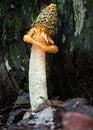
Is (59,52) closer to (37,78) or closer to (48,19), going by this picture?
(37,78)

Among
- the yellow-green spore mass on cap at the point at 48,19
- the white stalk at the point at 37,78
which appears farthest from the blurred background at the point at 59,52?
the white stalk at the point at 37,78

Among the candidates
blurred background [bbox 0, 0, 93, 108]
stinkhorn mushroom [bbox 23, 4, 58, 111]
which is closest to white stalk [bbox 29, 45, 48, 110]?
stinkhorn mushroom [bbox 23, 4, 58, 111]

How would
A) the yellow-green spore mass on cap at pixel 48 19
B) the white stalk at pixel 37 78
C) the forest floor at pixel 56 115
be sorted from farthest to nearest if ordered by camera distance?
1. the white stalk at pixel 37 78
2. the yellow-green spore mass on cap at pixel 48 19
3. the forest floor at pixel 56 115

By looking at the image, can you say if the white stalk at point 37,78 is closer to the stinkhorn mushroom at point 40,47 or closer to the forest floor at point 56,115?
the stinkhorn mushroom at point 40,47

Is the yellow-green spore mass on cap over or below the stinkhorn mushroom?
over

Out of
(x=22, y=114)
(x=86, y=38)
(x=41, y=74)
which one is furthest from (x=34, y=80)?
(x=86, y=38)

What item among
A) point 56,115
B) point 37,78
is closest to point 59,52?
point 37,78

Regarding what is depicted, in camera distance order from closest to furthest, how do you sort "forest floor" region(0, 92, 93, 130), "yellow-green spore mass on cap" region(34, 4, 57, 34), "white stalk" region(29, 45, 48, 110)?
1. "forest floor" region(0, 92, 93, 130)
2. "yellow-green spore mass on cap" region(34, 4, 57, 34)
3. "white stalk" region(29, 45, 48, 110)

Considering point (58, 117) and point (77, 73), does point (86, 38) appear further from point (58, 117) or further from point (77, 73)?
point (58, 117)

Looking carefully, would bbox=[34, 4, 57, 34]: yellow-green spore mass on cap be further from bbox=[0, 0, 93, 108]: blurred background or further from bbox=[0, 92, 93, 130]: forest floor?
bbox=[0, 92, 93, 130]: forest floor
